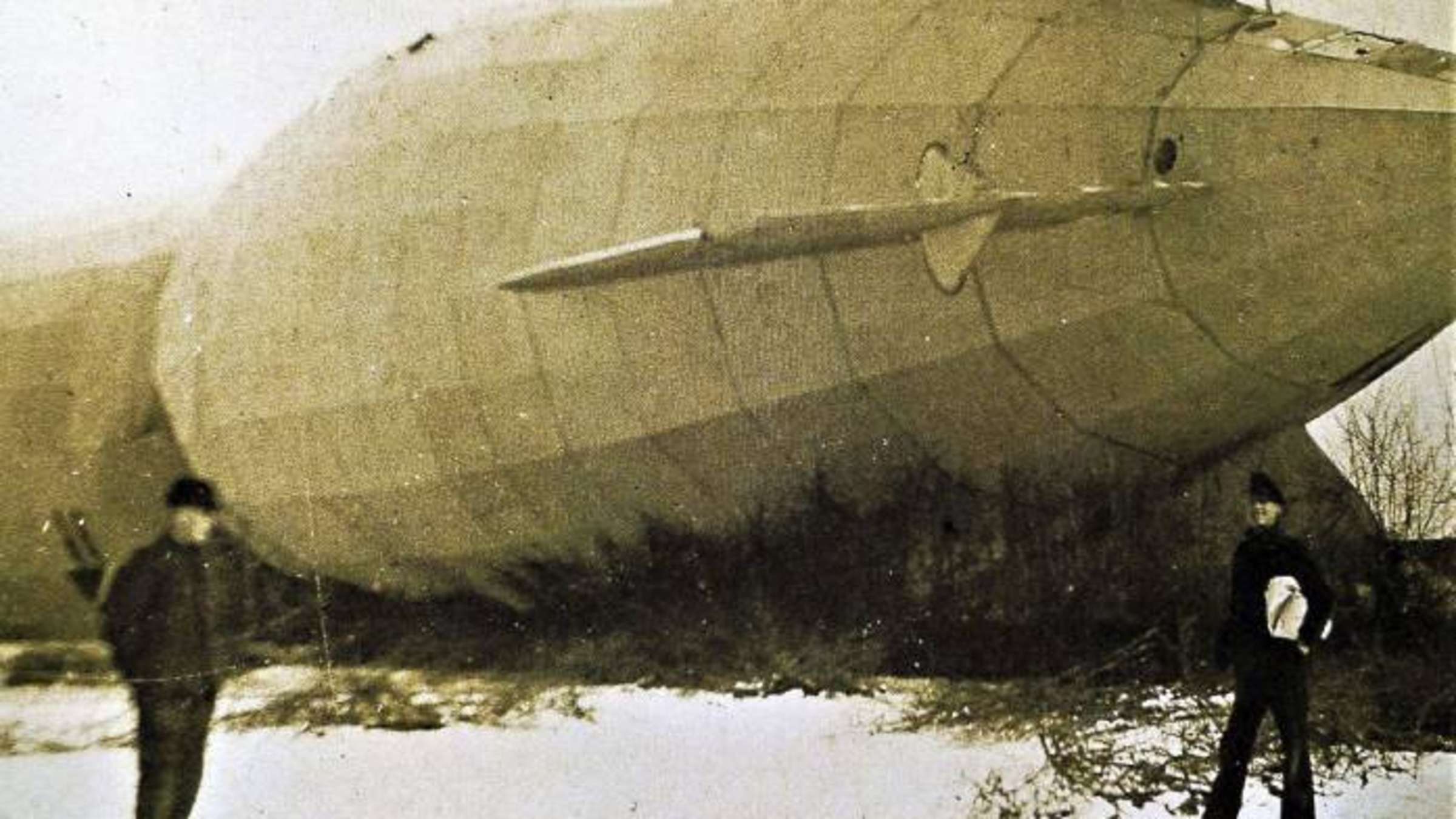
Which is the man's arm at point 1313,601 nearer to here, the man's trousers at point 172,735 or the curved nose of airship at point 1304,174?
the curved nose of airship at point 1304,174

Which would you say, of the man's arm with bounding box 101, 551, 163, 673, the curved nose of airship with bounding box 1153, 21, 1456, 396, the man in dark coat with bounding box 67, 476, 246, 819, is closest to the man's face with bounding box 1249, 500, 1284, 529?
the curved nose of airship with bounding box 1153, 21, 1456, 396

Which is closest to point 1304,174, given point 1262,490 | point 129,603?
point 1262,490

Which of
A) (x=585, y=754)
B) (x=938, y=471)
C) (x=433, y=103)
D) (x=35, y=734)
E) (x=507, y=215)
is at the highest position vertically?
(x=433, y=103)

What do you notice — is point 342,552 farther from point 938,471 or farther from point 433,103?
point 938,471

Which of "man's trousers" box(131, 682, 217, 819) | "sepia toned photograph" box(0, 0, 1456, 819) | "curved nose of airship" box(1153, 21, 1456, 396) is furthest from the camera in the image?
"man's trousers" box(131, 682, 217, 819)

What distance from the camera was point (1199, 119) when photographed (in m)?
2.61

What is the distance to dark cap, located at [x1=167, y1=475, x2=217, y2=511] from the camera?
3.22 m

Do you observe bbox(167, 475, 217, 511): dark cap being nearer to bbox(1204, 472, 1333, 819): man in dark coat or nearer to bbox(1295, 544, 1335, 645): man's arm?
bbox(1204, 472, 1333, 819): man in dark coat

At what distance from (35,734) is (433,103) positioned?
5.80 ft

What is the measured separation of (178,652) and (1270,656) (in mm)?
2470

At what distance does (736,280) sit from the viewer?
2.86 metres

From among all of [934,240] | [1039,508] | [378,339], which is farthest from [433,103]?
[1039,508]

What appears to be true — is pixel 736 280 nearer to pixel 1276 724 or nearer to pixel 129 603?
pixel 1276 724

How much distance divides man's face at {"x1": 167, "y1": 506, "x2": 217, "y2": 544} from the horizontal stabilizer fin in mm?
934
